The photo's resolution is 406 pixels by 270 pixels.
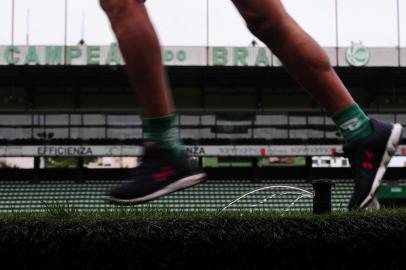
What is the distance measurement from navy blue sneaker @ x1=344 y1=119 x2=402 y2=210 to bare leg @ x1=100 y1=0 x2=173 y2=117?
53 centimetres

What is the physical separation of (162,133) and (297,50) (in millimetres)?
423

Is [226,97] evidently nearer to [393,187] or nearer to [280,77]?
[280,77]

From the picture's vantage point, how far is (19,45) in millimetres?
19719

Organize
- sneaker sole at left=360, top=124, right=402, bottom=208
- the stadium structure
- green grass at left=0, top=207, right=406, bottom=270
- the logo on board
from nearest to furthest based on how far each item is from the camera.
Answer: sneaker sole at left=360, top=124, right=402, bottom=208, green grass at left=0, top=207, right=406, bottom=270, the stadium structure, the logo on board

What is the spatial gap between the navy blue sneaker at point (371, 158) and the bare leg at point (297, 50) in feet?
0.37

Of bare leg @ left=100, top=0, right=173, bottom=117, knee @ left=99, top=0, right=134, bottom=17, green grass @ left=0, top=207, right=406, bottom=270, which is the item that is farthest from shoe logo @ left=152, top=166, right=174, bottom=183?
green grass @ left=0, top=207, right=406, bottom=270

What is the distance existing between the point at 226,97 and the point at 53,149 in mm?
7512

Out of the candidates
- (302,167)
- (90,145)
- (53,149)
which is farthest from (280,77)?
(53,149)

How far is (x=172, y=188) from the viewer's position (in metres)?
1.32

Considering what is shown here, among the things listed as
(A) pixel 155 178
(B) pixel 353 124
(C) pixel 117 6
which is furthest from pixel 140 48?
(B) pixel 353 124

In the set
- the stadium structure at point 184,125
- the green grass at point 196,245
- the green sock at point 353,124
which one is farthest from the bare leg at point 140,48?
the stadium structure at point 184,125

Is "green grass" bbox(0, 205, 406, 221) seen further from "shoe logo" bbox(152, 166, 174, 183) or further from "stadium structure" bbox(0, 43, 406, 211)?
"stadium structure" bbox(0, 43, 406, 211)

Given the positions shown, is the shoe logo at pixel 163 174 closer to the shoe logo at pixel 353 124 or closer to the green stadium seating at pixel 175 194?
the shoe logo at pixel 353 124

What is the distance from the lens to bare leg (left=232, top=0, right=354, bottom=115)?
1.34 m
